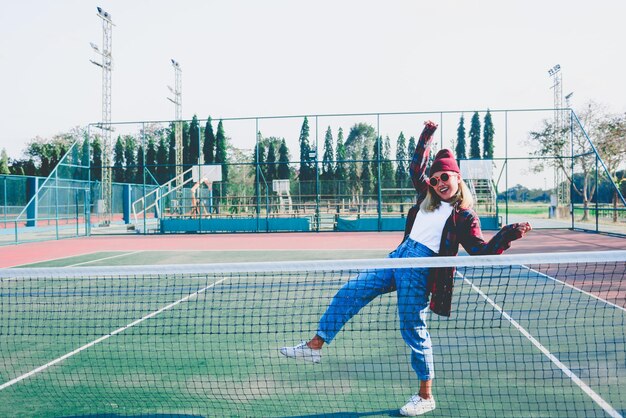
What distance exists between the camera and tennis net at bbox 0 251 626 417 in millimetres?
4008

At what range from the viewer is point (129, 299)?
28.0 ft

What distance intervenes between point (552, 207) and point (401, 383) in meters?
37.9

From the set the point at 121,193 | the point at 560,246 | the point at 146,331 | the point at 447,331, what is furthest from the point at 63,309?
the point at 121,193

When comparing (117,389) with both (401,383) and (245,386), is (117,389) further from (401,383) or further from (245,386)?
(401,383)

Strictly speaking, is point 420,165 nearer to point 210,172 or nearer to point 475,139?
point 210,172

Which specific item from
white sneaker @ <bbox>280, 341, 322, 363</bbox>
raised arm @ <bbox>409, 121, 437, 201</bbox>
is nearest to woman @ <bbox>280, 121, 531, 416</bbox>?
white sneaker @ <bbox>280, 341, 322, 363</bbox>

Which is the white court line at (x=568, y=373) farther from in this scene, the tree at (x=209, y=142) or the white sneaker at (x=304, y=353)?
the tree at (x=209, y=142)

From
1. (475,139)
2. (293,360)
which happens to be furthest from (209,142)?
(293,360)

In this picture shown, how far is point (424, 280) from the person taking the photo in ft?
→ 12.5

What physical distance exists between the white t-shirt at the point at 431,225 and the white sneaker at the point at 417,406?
1047 mm

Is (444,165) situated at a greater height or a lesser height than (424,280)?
greater

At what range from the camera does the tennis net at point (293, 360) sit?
4.01 m

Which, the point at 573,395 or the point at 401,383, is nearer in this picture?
the point at 573,395

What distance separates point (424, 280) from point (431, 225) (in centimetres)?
38
